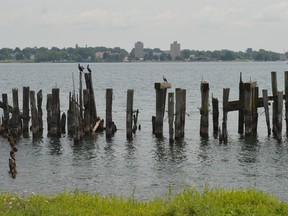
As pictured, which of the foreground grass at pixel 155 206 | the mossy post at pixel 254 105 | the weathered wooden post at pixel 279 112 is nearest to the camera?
the foreground grass at pixel 155 206

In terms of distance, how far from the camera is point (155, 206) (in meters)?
14.9

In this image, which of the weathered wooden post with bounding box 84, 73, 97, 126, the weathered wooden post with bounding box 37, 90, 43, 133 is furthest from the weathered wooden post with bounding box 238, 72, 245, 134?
the weathered wooden post with bounding box 37, 90, 43, 133

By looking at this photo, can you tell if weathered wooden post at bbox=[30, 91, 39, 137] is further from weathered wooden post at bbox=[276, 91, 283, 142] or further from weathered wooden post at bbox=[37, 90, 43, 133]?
weathered wooden post at bbox=[276, 91, 283, 142]

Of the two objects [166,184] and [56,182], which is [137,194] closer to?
[166,184]

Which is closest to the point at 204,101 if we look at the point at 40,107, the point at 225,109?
the point at 225,109

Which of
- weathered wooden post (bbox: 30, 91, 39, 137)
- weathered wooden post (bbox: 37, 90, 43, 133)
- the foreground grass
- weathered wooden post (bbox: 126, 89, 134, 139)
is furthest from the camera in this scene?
weathered wooden post (bbox: 37, 90, 43, 133)

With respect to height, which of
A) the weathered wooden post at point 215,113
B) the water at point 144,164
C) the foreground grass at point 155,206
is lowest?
the water at point 144,164

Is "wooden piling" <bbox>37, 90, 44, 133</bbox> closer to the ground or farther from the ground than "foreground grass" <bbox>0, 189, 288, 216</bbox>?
farther from the ground

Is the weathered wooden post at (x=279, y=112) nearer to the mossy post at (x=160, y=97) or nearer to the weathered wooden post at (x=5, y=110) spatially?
the mossy post at (x=160, y=97)

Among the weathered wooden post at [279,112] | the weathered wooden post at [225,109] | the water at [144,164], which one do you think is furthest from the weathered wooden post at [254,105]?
the weathered wooden post at [225,109]

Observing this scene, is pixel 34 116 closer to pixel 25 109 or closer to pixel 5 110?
pixel 25 109

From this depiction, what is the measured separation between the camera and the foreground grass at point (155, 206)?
13.5 m

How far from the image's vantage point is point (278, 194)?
789 inches

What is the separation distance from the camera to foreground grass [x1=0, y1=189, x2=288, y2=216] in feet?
44.3
